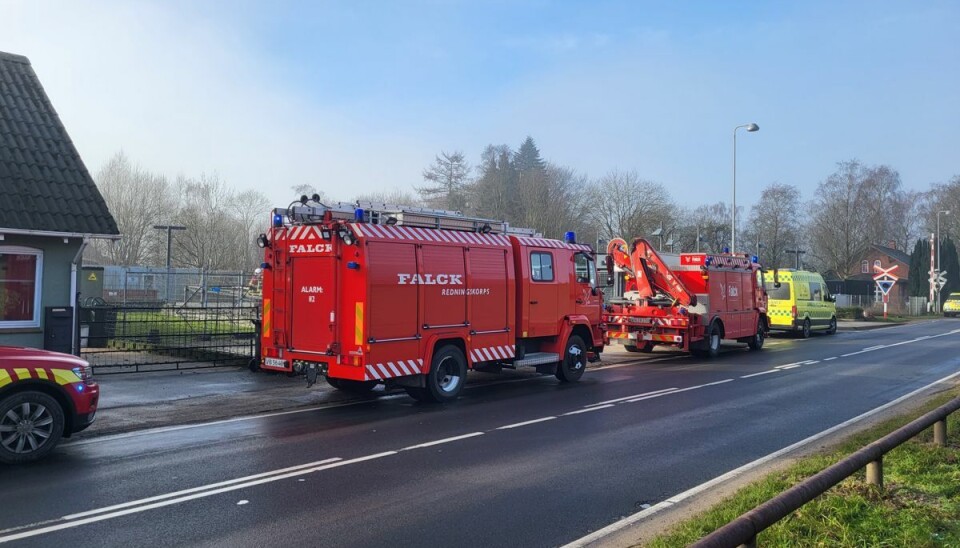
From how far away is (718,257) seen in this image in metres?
21.6

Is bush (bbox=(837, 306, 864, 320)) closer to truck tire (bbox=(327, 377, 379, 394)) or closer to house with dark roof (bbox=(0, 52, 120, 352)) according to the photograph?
truck tire (bbox=(327, 377, 379, 394))

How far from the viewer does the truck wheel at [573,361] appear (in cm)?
1462

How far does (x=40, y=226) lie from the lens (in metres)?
12.1

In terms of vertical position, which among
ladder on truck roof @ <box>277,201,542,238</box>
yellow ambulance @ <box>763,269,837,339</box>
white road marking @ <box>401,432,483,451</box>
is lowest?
white road marking @ <box>401,432,483,451</box>

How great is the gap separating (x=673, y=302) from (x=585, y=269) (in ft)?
19.6

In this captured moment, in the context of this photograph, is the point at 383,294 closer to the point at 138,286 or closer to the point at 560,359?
the point at 560,359

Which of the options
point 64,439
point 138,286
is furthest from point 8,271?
point 138,286

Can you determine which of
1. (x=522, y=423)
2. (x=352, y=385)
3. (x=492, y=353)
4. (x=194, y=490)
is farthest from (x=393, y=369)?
A: (x=194, y=490)

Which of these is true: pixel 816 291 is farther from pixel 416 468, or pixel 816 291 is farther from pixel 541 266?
pixel 416 468

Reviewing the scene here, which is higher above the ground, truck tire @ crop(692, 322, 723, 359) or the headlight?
the headlight

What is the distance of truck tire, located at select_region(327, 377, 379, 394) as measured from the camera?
12.6 m

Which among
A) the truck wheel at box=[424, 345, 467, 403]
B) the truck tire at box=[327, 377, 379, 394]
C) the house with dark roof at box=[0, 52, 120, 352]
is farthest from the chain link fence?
the truck wheel at box=[424, 345, 467, 403]

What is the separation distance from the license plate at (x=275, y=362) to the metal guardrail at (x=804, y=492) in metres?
8.37

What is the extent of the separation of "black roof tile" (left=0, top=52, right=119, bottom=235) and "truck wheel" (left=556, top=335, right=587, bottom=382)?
8.75m
